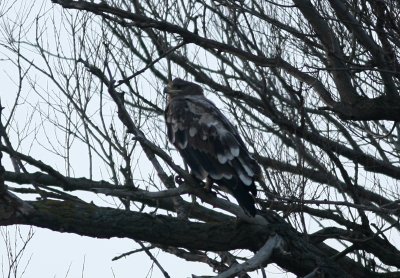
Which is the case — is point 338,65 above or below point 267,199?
above

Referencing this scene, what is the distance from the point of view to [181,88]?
7480 mm

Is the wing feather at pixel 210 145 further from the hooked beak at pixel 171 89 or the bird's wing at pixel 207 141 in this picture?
the hooked beak at pixel 171 89

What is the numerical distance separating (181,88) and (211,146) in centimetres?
155

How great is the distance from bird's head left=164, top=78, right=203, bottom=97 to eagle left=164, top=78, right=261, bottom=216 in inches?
9.3

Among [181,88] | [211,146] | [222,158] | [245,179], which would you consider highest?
[181,88]

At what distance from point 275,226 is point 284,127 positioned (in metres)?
1.03

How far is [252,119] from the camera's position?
299 inches

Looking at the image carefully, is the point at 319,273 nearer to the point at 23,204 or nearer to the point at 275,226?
the point at 275,226

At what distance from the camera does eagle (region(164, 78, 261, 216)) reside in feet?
18.1

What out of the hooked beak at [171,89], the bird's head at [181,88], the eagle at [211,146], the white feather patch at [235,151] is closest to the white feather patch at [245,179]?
the eagle at [211,146]

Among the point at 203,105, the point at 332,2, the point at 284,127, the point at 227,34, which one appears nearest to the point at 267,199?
the point at 284,127

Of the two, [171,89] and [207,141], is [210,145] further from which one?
[171,89]

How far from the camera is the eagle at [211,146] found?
5.52 meters

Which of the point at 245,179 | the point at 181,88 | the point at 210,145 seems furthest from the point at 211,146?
the point at 181,88
